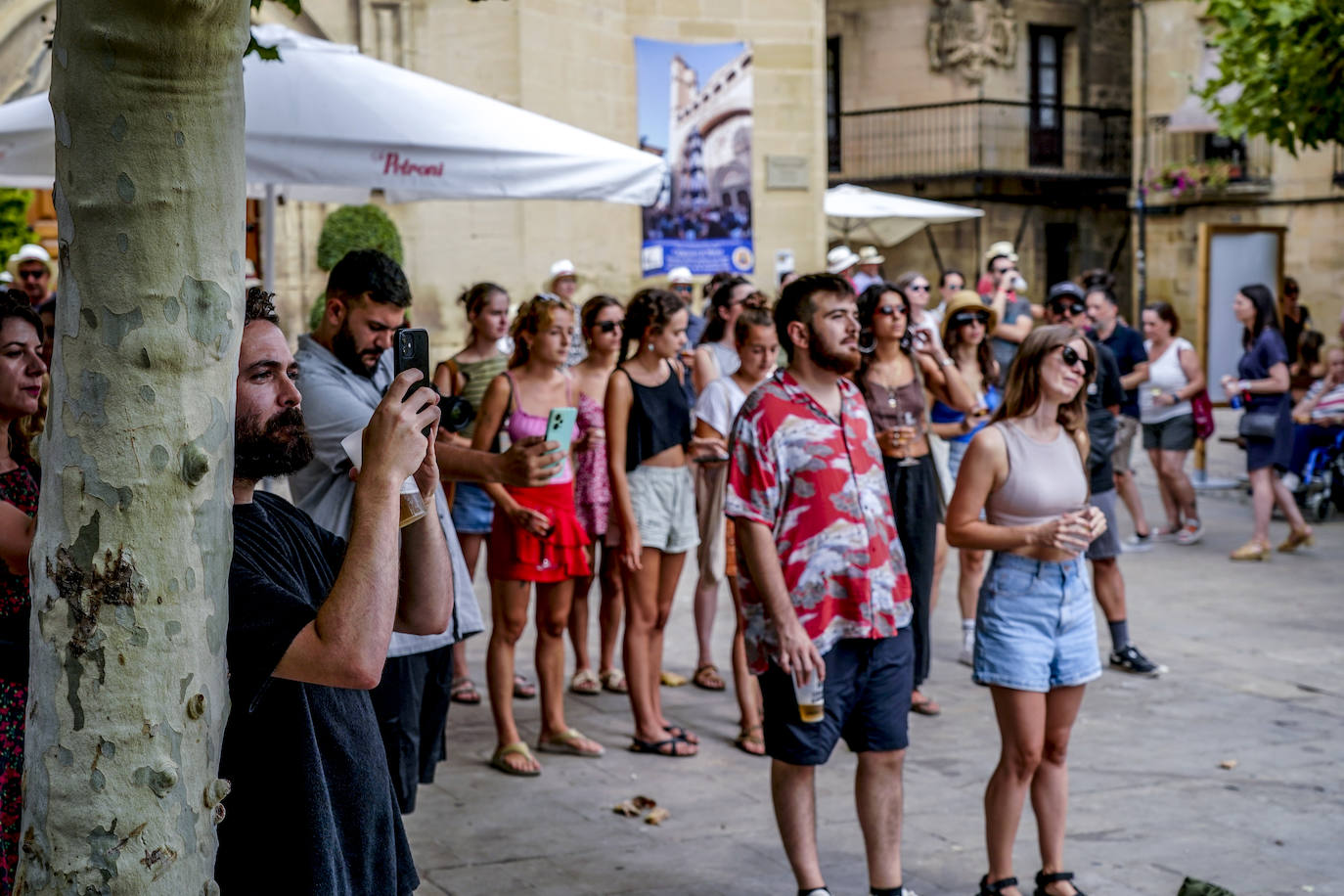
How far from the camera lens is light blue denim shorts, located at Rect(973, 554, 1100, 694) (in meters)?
4.66

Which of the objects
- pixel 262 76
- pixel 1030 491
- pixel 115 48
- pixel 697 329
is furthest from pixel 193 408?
pixel 697 329

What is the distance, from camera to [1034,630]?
4.71 m

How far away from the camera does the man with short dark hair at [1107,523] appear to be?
25.9 ft

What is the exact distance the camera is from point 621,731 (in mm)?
6926

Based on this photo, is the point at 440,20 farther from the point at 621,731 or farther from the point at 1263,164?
the point at 1263,164

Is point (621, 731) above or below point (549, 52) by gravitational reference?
below

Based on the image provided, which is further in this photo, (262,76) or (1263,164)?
(1263,164)

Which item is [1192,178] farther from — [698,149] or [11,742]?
[11,742]

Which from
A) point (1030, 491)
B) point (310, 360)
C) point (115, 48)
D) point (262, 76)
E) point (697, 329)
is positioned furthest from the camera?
point (697, 329)

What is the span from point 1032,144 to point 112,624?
31386 millimetres

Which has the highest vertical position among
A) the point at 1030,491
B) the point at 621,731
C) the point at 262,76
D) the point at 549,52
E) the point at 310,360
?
the point at 549,52

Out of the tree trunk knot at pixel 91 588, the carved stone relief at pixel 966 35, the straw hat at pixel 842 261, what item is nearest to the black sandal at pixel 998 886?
the tree trunk knot at pixel 91 588

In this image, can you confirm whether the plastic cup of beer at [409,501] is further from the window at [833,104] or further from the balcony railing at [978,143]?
the window at [833,104]

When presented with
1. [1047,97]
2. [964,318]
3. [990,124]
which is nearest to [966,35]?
[990,124]
